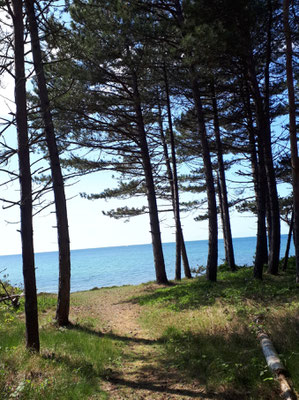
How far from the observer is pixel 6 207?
5449mm

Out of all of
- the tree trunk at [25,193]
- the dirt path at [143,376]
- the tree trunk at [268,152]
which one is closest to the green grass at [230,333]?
the dirt path at [143,376]

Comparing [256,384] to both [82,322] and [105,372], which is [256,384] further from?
[82,322]

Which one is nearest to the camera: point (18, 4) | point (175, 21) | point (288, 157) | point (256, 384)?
point (256, 384)

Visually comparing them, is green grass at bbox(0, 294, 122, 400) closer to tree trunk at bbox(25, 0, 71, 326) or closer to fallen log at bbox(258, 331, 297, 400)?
tree trunk at bbox(25, 0, 71, 326)

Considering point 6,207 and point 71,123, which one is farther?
point 71,123

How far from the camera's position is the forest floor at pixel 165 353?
4.18 metres

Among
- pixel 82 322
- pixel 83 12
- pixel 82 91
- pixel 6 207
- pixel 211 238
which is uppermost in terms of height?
pixel 83 12

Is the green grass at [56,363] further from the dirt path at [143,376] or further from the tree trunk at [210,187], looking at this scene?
the tree trunk at [210,187]

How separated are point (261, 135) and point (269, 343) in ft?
27.7

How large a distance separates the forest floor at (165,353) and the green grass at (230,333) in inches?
0.6

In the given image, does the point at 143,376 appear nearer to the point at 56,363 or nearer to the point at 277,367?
the point at 56,363

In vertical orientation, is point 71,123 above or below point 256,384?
above

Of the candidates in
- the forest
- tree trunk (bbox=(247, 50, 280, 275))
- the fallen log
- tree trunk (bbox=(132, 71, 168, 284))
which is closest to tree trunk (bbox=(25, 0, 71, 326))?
the forest

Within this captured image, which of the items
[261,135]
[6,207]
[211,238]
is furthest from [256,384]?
[261,135]
